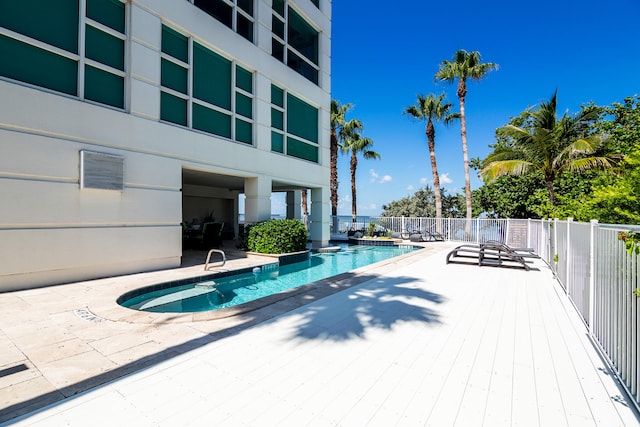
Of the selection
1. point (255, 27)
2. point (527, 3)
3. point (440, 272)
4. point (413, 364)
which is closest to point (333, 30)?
point (255, 27)

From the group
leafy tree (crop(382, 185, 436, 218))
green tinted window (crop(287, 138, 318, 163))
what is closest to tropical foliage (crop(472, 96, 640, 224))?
green tinted window (crop(287, 138, 318, 163))

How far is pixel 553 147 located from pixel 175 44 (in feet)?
44.1

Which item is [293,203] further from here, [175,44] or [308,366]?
[308,366]

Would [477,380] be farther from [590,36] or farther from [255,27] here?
[590,36]

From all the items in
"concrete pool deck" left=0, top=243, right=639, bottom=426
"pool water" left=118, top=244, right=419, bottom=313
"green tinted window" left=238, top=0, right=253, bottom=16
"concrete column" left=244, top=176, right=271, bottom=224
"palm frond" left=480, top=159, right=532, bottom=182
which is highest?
"green tinted window" left=238, top=0, right=253, bottom=16

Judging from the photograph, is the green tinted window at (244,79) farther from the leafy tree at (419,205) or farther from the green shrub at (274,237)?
the leafy tree at (419,205)

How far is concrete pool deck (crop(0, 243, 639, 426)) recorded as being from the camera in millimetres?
2270

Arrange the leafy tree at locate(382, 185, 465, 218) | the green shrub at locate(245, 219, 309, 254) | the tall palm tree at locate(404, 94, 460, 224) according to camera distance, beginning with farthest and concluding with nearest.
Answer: the leafy tree at locate(382, 185, 465, 218)
the tall palm tree at locate(404, 94, 460, 224)
the green shrub at locate(245, 219, 309, 254)

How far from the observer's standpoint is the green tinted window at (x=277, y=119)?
11.8 m

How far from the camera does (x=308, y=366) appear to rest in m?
2.97

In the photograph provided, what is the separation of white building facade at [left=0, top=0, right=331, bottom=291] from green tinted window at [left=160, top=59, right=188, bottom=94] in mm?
30

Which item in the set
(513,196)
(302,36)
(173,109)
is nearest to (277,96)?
(302,36)

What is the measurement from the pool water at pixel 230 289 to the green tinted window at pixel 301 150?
475 cm

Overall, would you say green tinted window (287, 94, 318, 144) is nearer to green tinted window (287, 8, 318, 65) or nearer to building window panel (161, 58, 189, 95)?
green tinted window (287, 8, 318, 65)
